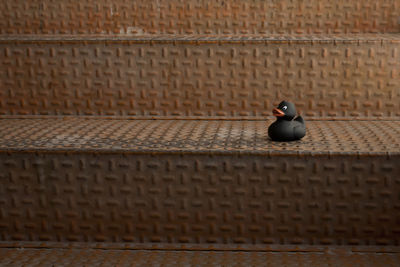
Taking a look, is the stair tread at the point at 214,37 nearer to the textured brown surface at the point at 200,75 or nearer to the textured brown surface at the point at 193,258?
the textured brown surface at the point at 200,75

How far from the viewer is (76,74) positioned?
5.32 ft

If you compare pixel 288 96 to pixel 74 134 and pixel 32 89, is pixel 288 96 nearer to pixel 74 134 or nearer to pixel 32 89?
pixel 74 134

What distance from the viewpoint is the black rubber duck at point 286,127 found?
1288 millimetres

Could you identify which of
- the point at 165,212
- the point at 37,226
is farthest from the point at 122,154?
the point at 37,226

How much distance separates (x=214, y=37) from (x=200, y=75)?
128mm

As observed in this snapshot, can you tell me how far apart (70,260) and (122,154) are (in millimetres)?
264

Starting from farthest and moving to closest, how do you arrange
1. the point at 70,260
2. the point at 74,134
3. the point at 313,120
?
the point at 313,120 → the point at 74,134 → the point at 70,260

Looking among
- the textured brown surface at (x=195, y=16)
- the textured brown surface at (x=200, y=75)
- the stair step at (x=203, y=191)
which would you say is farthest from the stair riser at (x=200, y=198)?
the textured brown surface at (x=195, y=16)

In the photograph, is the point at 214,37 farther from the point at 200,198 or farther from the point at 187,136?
the point at 200,198

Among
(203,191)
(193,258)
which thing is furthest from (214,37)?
(193,258)

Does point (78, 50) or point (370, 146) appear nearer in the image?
point (370, 146)

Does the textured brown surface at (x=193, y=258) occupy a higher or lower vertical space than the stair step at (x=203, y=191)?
lower

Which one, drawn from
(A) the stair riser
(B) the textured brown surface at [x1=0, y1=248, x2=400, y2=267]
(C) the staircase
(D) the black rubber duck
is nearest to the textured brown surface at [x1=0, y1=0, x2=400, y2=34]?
(C) the staircase

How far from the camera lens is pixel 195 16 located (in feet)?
5.73
